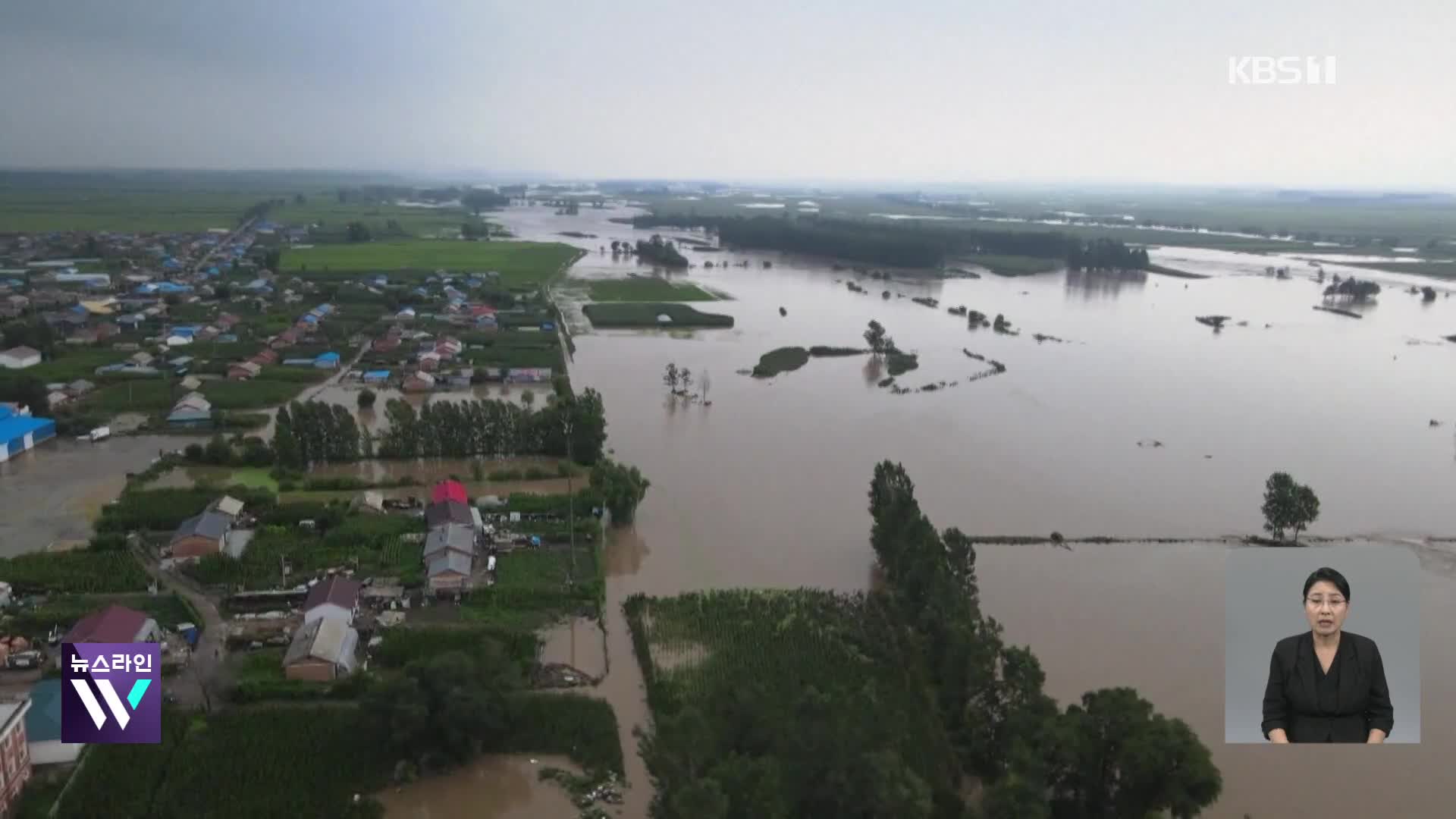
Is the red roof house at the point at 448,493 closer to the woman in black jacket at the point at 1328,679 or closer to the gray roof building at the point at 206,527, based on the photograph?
the gray roof building at the point at 206,527

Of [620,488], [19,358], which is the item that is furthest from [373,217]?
[620,488]

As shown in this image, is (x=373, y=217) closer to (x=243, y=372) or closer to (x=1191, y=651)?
(x=243, y=372)

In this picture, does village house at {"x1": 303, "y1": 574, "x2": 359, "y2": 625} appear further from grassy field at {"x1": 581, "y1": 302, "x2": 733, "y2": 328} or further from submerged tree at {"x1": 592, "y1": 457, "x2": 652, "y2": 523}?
grassy field at {"x1": 581, "y1": 302, "x2": 733, "y2": 328}

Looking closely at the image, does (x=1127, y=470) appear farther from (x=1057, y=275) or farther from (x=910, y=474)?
(x=1057, y=275)

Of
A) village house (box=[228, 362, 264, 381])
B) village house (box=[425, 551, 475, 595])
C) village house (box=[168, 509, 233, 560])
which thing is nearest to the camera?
village house (box=[425, 551, 475, 595])

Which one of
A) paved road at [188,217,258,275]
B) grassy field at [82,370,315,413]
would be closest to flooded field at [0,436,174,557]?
grassy field at [82,370,315,413]
